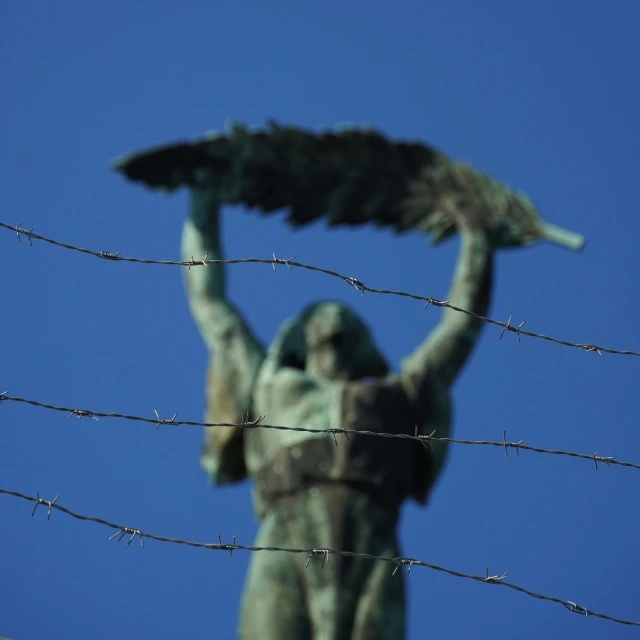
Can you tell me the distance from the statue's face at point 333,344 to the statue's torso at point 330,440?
5.4 inches

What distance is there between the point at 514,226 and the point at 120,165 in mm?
2448

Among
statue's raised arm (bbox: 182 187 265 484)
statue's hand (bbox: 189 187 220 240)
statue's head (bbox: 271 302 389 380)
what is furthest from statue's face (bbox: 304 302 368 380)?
statue's hand (bbox: 189 187 220 240)

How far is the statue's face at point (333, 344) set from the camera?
11.3m

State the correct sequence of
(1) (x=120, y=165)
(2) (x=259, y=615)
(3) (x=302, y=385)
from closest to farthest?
(2) (x=259, y=615) < (3) (x=302, y=385) < (1) (x=120, y=165)

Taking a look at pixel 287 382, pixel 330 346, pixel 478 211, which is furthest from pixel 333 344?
pixel 478 211

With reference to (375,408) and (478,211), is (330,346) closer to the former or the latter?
(375,408)

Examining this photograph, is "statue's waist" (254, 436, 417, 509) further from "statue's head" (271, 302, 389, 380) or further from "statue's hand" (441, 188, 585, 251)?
"statue's hand" (441, 188, 585, 251)

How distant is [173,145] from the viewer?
39.7 feet

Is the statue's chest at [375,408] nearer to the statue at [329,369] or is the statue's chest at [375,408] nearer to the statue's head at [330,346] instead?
the statue at [329,369]

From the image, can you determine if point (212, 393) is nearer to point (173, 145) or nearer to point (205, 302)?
point (205, 302)

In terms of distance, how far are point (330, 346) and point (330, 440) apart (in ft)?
2.55

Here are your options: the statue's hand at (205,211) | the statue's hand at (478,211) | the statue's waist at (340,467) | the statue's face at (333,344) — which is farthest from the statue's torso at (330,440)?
the statue's hand at (478,211)

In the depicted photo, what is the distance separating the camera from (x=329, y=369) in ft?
36.9

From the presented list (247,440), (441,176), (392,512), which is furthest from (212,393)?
(441,176)
